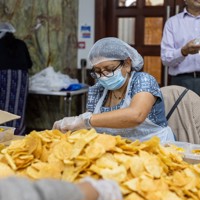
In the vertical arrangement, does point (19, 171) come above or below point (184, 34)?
below

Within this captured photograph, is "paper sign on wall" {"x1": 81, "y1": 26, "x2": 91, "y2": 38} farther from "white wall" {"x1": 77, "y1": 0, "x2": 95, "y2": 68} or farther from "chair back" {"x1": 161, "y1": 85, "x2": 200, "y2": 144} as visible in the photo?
"chair back" {"x1": 161, "y1": 85, "x2": 200, "y2": 144}

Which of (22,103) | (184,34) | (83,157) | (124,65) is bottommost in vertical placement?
(22,103)

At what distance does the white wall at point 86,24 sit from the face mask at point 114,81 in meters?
Answer: 2.06

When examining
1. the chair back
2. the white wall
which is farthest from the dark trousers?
the white wall

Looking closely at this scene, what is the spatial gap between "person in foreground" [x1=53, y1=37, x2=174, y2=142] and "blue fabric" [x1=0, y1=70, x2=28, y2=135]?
1583 mm

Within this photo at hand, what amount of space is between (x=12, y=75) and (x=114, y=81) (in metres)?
1.73

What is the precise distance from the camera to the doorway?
11.9ft

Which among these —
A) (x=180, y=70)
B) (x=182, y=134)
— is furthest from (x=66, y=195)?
(x=180, y=70)

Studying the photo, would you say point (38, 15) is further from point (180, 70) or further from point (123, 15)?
point (180, 70)

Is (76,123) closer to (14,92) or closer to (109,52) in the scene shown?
(109,52)

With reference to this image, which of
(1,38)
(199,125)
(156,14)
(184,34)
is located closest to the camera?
(199,125)

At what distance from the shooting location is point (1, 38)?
11.2ft

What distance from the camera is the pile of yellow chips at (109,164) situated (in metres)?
1.11

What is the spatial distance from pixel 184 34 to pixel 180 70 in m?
0.26
